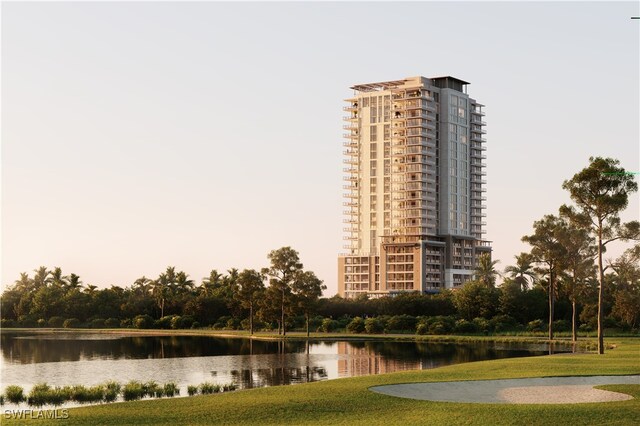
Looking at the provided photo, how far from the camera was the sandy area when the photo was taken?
29562 mm

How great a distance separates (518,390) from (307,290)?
209ft

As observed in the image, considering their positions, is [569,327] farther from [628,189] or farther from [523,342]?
[628,189]

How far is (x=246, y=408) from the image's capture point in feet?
92.9

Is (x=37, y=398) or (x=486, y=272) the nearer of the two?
(x=37, y=398)

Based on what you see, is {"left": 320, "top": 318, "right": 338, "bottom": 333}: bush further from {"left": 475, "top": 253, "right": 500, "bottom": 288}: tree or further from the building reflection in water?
{"left": 475, "top": 253, "right": 500, "bottom": 288}: tree

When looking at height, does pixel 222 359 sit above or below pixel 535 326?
above

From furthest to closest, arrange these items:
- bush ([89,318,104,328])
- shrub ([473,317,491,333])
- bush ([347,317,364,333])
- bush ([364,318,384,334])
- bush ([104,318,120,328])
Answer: bush ([104,318,120,328])
bush ([89,318,104,328])
bush ([347,317,364,333])
bush ([364,318,384,334])
shrub ([473,317,491,333])

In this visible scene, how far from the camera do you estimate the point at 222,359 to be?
61.2 meters

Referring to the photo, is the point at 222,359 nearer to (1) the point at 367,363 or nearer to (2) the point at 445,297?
(1) the point at 367,363

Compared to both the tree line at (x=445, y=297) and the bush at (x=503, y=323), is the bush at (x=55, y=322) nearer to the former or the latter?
the tree line at (x=445, y=297)

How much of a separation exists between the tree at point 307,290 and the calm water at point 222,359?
9.82m

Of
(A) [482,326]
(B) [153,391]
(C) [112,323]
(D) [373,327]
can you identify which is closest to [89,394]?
(B) [153,391]

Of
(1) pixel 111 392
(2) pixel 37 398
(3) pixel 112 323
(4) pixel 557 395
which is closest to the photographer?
(4) pixel 557 395

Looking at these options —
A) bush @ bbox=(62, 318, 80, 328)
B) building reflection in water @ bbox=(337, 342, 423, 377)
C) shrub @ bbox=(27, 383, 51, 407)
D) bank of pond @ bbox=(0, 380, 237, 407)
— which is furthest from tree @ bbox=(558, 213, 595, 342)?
bush @ bbox=(62, 318, 80, 328)
